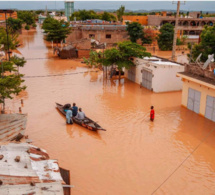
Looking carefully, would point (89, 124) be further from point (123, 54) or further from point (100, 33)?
point (100, 33)

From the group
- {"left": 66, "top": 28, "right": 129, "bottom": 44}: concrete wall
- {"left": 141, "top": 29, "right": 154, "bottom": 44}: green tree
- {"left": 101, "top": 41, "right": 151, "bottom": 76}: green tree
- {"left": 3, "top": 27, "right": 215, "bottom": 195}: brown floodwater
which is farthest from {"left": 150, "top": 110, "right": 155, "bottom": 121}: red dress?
{"left": 66, "top": 28, "right": 129, "bottom": 44}: concrete wall

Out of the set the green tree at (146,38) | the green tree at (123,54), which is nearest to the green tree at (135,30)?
the green tree at (146,38)

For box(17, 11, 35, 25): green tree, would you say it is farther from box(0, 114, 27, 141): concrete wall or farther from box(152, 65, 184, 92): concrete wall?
box(0, 114, 27, 141): concrete wall

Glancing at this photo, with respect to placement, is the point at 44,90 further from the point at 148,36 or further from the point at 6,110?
the point at 148,36

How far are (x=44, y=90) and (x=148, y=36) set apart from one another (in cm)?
2869

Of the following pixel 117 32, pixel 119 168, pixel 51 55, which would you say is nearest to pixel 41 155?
pixel 119 168

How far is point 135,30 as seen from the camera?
150 feet

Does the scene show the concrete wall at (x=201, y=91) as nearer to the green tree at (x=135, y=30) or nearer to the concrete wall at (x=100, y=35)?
the green tree at (x=135, y=30)

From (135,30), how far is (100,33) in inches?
256

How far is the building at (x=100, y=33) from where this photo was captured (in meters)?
48.1

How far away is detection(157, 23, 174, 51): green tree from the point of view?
145 feet

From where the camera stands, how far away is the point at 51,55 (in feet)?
134

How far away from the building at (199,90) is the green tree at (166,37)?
27464 millimetres

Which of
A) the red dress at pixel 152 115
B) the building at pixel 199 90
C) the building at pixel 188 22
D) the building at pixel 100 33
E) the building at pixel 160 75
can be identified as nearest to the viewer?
the building at pixel 199 90
